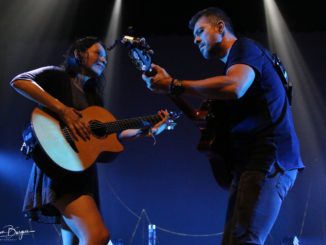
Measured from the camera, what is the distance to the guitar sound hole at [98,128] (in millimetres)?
2623

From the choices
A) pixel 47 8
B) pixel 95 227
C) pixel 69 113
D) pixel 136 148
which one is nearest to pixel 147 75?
pixel 69 113

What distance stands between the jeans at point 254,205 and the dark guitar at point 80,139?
3.40 feet

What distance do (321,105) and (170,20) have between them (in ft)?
7.85

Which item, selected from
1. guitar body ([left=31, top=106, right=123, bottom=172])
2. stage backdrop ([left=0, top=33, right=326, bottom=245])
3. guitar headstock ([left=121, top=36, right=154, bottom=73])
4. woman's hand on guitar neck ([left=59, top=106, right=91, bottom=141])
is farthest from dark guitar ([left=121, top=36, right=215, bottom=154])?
stage backdrop ([left=0, top=33, right=326, bottom=245])

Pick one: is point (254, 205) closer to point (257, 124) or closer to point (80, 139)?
point (257, 124)

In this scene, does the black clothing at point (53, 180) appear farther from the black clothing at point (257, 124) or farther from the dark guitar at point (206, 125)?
the black clothing at point (257, 124)

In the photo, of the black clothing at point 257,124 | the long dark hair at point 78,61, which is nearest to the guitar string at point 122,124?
the long dark hair at point 78,61

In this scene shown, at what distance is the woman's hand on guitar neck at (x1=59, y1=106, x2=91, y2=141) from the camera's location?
245 cm

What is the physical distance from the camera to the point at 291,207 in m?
→ 5.24

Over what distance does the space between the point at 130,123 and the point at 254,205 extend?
47.1 inches

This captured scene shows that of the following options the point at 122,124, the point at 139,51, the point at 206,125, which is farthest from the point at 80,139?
the point at 206,125

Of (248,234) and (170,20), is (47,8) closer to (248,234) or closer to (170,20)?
(170,20)

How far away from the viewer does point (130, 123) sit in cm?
270

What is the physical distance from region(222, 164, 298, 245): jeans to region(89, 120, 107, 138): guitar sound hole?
1111 millimetres
